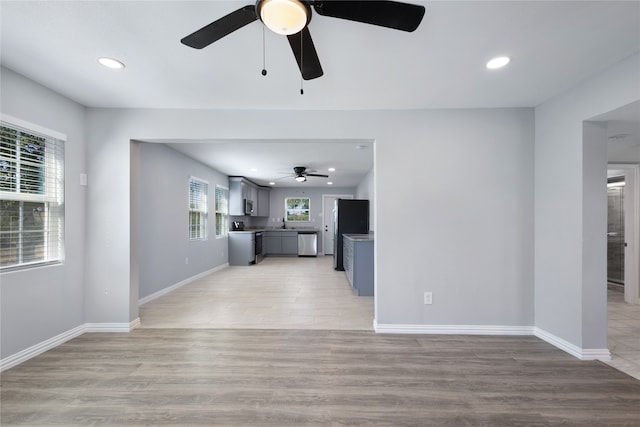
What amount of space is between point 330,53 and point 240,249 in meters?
5.87

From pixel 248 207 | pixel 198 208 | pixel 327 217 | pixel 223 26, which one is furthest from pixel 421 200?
pixel 327 217

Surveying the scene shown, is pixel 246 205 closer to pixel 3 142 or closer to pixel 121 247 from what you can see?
pixel 121 247

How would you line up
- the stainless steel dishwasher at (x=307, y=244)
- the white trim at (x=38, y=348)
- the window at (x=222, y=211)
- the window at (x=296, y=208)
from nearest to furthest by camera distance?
1. the white trim at (x=38, y=348)
2. the window at (x=222, y=211)
3. the stainless steel dishwasher at (x=307, y=244)
4. the window at (x=296, y=208)

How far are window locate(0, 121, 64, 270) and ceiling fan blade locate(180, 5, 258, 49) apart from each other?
A: 2012 millimetres

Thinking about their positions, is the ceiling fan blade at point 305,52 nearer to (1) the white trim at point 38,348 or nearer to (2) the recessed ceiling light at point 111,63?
(2) the recessed ceiling light at point 111,63

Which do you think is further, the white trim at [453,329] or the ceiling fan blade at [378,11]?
the white trim at [453,329]

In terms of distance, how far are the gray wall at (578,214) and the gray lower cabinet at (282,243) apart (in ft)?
22.4

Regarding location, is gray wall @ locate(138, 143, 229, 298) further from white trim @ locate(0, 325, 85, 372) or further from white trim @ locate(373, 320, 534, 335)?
white trim @ locate(373, 320, 534, 335)

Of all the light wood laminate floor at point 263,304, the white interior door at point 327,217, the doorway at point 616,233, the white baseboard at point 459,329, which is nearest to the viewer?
the white baseboard at point 459,329

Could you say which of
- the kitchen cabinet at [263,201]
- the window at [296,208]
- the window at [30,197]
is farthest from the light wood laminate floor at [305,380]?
the window at [296,208]

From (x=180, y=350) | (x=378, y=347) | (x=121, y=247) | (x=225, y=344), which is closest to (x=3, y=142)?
(x=121, y=247)

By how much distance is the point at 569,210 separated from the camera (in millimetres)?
2461

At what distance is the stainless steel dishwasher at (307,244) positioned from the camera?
8.70 metres

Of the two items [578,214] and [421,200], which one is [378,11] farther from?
[578,214]
